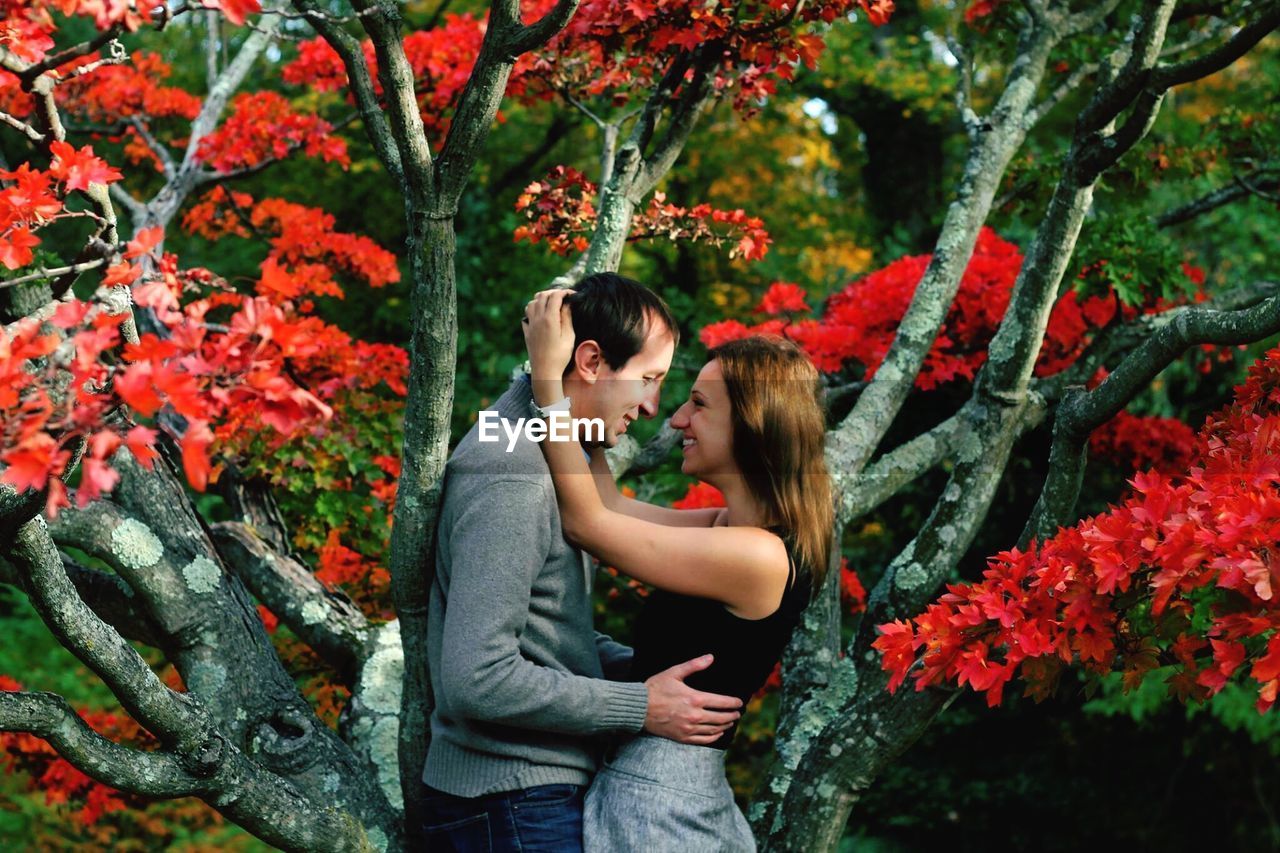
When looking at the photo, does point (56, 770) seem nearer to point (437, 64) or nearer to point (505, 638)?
point (505, 638)

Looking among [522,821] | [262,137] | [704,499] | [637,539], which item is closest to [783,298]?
[704,499]

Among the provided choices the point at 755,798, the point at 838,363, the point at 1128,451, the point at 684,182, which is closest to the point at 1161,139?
the point at 1128,451

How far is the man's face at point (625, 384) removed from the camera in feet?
7.55

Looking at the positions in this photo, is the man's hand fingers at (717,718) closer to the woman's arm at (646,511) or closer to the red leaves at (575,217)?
the woman's arm at (646,511)

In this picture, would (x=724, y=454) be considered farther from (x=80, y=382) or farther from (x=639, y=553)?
(x=80, y=382)

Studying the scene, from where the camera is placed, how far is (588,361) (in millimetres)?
2289

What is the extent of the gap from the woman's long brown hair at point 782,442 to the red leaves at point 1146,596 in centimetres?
25

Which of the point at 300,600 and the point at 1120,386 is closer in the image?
the point at 1120,386

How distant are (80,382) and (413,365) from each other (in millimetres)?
902

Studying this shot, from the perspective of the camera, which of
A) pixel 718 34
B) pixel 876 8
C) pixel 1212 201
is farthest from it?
pixel 1212 201

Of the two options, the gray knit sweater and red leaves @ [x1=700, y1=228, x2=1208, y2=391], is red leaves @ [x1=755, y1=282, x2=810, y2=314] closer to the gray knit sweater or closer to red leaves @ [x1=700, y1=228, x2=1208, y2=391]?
red leaves @ [x1=700, y1=228, x2=1208, y2=391]

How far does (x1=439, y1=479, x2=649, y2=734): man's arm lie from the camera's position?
2.04 metres

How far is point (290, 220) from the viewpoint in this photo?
5672mm

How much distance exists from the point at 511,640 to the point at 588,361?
0.55m
